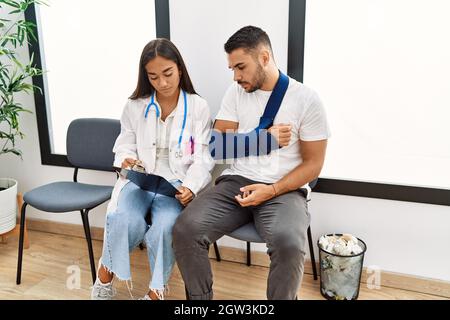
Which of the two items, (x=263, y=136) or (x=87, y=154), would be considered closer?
(x=263, y=136)

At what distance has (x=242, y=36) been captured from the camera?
1698 mm

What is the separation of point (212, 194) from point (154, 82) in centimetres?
57

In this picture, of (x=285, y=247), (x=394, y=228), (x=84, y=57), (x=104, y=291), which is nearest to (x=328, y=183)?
(x=394, y=228)

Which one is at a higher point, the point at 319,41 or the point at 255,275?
the point at 319,41

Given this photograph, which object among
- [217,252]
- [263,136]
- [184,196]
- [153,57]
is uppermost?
[153,57]

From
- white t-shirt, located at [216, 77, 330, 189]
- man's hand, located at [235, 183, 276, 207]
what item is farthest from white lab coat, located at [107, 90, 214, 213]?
man's hand, located at [235, 183, 276, 207]

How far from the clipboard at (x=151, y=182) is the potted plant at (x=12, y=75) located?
2.82ft

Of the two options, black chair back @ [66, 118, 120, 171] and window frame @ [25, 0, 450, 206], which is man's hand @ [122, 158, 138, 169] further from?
window frame @ [25, 0, 450, 206]

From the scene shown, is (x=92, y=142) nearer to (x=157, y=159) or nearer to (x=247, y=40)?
(x=157, y=159)

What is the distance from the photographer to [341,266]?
191cm

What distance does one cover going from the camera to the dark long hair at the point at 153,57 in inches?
70.7

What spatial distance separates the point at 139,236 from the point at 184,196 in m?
0.27

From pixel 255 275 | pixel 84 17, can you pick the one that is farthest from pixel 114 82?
pixel 255 275
